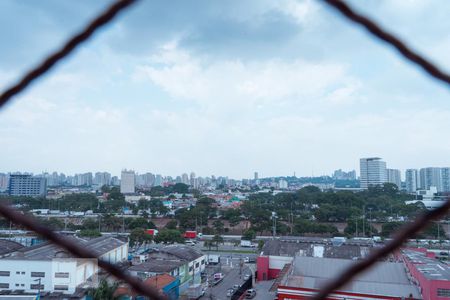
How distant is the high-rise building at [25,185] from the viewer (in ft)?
58.1

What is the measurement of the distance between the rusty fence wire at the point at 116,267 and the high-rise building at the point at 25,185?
19635 millimetres

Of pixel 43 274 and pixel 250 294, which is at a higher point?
pixel 43 274

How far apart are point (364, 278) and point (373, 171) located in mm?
28042

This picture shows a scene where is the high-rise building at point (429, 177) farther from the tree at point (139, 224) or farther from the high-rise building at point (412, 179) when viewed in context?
the tree at point (139, 224)

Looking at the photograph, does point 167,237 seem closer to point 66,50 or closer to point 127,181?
point 66,50

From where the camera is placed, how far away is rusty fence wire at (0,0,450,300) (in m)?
0.23

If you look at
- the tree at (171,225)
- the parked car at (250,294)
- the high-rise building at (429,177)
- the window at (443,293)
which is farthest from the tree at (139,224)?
the high-rise building at (429,177)

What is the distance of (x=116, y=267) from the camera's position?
0.24 meters

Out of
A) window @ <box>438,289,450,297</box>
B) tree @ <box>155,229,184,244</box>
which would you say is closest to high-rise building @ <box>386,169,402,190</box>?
tree @ <box>155,229,184,244</box>

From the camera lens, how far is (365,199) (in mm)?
14031

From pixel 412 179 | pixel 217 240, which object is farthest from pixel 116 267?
pixel 412 179

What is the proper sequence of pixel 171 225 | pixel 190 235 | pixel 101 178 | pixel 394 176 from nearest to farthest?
1. pixel 190 235
2. pixel 171 225
3. pixel 394 176
4. pixel 101 178

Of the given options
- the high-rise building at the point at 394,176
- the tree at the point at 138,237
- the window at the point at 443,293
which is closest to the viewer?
the window at the point at 443,293

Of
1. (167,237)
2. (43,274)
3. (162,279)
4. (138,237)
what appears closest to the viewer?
(43,274)
